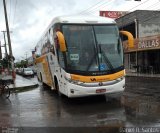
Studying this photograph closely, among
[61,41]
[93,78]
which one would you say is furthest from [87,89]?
[61,41]

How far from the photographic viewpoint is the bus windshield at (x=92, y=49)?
41.7 feet

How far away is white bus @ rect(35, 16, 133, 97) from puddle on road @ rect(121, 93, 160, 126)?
91 cm

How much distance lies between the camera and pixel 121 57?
1321 centimetres

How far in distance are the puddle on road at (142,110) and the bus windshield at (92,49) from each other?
5.14 ft

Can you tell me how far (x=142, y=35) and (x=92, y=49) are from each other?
100 ft

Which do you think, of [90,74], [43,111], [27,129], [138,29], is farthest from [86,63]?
[138,29]

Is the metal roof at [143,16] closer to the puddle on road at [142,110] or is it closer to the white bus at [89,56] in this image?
the white bus at [89,56]

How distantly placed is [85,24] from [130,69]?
3223cm

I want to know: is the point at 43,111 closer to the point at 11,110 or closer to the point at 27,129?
the point at 11,110

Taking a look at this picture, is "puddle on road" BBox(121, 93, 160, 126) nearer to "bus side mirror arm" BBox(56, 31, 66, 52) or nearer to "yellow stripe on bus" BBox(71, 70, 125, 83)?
"yellow stripe on bus" BBox(71, 70, 125, 83)

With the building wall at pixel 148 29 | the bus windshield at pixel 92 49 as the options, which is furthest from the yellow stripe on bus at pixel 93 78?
the building wall at pixel 148 29

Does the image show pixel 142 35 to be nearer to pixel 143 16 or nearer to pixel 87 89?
pixel 143 16

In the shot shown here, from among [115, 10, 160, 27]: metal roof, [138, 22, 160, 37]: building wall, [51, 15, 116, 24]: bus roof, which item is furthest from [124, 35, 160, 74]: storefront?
[51, 15, 116, 24]: bus roof

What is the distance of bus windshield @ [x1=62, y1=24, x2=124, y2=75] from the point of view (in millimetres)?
12703
